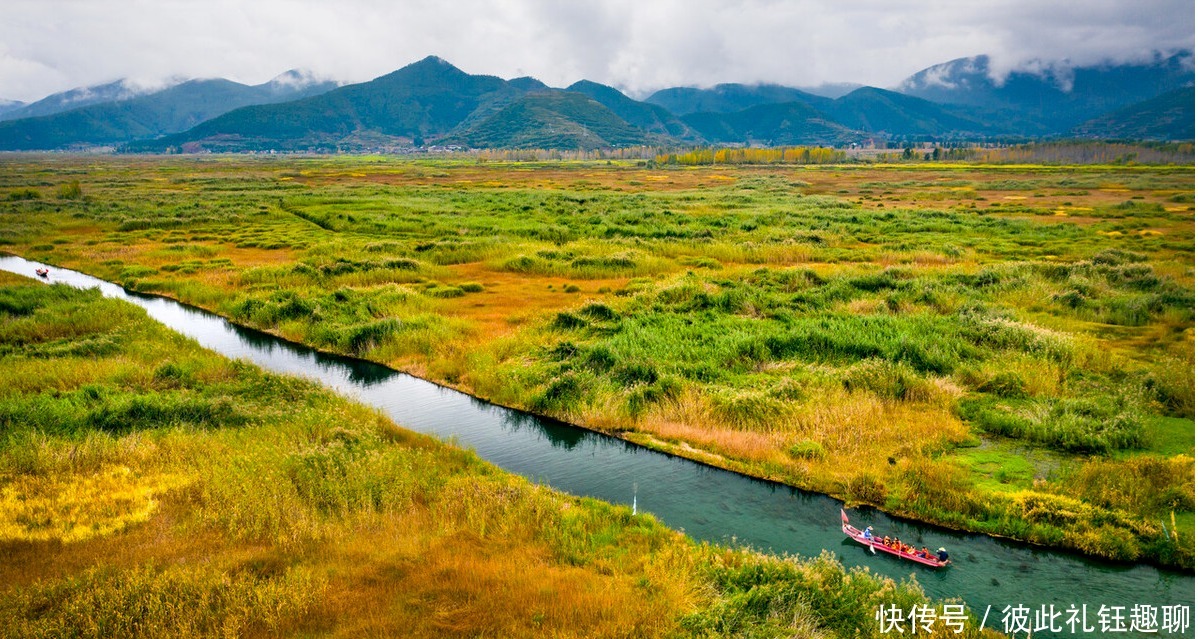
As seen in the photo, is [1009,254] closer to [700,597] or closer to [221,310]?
[700,597]

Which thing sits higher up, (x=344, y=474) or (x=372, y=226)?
(x=372, y=226)

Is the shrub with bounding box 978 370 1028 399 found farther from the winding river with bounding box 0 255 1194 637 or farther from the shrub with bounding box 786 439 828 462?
the winding river with bounding box 0 255 1194 637

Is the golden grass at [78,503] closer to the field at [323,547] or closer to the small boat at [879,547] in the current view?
the field at [323,547]

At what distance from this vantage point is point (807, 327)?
28.7 m

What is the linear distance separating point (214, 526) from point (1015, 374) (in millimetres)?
25770

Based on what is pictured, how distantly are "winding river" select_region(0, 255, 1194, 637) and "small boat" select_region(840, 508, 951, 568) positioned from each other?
177mm

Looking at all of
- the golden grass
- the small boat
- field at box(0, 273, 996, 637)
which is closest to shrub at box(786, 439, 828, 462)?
the small boat

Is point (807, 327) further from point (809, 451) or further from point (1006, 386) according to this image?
point (809, 451)

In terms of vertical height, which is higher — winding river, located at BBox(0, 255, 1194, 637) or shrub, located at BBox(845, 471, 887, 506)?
shrub, located at BBox(845, 471, 887, 506)

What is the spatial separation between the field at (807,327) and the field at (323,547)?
5.78 metres

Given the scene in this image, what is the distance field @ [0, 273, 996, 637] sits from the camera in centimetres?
1114

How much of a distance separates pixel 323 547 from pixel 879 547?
1249 cm

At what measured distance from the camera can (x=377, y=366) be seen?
29.5m

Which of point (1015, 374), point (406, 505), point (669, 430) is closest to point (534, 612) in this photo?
point (406, 505)
